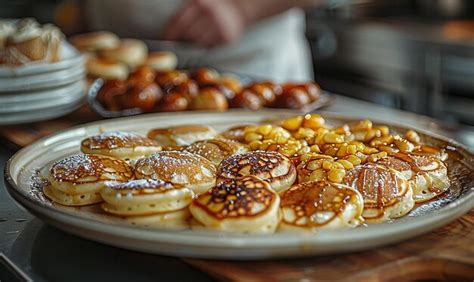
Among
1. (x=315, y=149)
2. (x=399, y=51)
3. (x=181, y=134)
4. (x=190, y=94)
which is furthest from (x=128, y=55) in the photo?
(x=399, y=51)

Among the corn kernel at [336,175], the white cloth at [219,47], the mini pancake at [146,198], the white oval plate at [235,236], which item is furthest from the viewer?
the white cloth at [219,47]

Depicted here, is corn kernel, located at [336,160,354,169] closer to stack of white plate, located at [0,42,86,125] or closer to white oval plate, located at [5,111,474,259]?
white oval plate, located at [5,111,474,259]

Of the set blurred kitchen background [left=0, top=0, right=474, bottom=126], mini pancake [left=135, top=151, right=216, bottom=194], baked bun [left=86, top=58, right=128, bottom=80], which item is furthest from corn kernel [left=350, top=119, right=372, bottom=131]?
blurred kitchen background [left=0, top=0, right=474, bottom=126]

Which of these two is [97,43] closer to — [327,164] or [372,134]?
[372,134]

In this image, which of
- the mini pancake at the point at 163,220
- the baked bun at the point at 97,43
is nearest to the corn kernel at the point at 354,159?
the mini pancake at the point at 163,220

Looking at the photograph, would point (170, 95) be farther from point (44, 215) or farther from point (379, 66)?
point (379, 66)

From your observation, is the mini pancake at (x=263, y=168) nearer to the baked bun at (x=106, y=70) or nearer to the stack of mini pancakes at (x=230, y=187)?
the stack of mini pancakes at (x=230, y=187)
